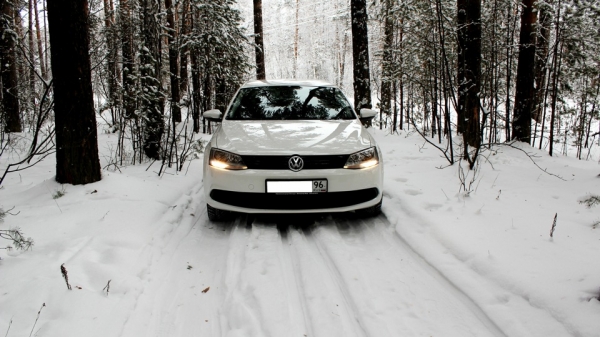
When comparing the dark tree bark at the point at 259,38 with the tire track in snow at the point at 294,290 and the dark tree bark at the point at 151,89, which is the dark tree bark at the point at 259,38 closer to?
the dark tree bark at the point at 151,89

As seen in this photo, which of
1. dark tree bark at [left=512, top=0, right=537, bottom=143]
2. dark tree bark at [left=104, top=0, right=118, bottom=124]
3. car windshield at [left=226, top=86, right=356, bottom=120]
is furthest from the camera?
dark tree bark at [left=512, top=0, right=537, bottom=143]

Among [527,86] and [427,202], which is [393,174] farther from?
[527,86]

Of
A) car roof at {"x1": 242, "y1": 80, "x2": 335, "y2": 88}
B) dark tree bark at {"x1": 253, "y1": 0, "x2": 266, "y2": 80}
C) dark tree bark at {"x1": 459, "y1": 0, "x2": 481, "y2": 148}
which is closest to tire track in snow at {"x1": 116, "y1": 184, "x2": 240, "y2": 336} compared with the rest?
car roof at {"x1": 242, "y1": 80, "x2": 335, "y2": 88}

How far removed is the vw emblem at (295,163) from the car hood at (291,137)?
0.07 metres

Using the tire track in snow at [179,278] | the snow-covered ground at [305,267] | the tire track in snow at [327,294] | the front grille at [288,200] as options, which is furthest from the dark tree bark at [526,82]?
the tire track in snow at [179,278]

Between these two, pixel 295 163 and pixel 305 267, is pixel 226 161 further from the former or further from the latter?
pixel 305 267

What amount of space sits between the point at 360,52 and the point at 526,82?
13.8 ft

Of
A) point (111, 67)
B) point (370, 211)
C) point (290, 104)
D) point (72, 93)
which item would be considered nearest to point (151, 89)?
point (72, 93)

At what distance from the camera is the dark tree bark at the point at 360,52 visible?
9789 mm

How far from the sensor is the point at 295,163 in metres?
3.49

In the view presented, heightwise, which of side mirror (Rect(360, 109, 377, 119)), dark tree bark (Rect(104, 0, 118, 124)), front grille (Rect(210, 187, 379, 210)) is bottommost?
front grille (Rect(210, 187, 379, 210))

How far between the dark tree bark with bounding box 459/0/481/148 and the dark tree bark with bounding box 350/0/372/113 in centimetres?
374

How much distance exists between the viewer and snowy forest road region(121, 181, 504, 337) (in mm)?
2205

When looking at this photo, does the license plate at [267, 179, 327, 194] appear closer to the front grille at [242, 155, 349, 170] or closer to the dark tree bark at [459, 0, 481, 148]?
the front grille at [242, 155, 349, 170]
